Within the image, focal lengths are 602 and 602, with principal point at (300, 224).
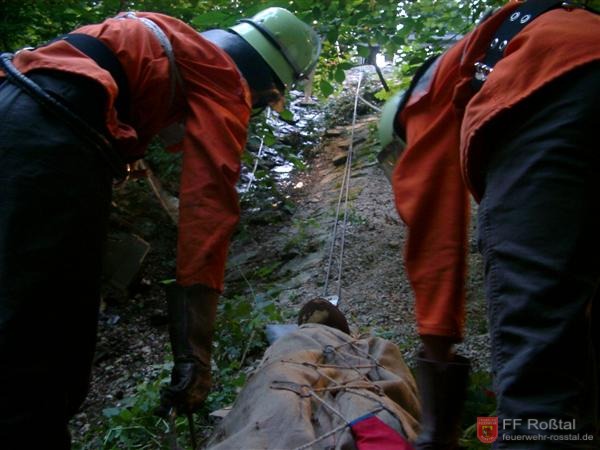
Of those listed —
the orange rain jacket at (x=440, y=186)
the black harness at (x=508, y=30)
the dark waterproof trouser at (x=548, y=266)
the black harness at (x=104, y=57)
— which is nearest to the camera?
the dark waterproof trouser at (x=548, y=266)

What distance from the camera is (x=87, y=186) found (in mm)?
1774

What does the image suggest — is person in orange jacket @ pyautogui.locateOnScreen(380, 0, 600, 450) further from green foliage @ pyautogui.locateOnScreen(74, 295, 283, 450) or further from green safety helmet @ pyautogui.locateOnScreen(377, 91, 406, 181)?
green foliage @ pyautogui.locateOnScreen(74, 295, 283, 450)

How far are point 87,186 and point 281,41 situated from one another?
1.14 m

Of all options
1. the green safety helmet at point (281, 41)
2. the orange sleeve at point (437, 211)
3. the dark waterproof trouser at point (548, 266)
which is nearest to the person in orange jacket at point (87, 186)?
the green safety helmet at point (281, 41)

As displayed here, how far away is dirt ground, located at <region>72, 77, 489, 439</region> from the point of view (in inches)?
145

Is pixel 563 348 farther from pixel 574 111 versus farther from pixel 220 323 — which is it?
pixel 220 323

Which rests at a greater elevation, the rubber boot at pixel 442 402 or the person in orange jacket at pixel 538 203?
the person in orange jacket at pixel 538 203

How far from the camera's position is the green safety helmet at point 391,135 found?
1.92 metres

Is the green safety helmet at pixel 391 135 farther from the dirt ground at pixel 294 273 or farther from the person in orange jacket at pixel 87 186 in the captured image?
the dirt ground at pixel 294 273

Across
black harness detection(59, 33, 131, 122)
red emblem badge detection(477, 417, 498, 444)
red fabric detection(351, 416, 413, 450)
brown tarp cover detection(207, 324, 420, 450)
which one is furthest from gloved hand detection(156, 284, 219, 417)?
red emblem badge detection(477, 417, 498, 444)

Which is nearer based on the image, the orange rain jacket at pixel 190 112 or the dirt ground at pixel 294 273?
the orange rain jacket at pixel 190 112

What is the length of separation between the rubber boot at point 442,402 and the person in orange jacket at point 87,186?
2.33 feet

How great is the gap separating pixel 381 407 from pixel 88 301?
97 cm

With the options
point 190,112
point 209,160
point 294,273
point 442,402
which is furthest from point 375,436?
point 294,273
